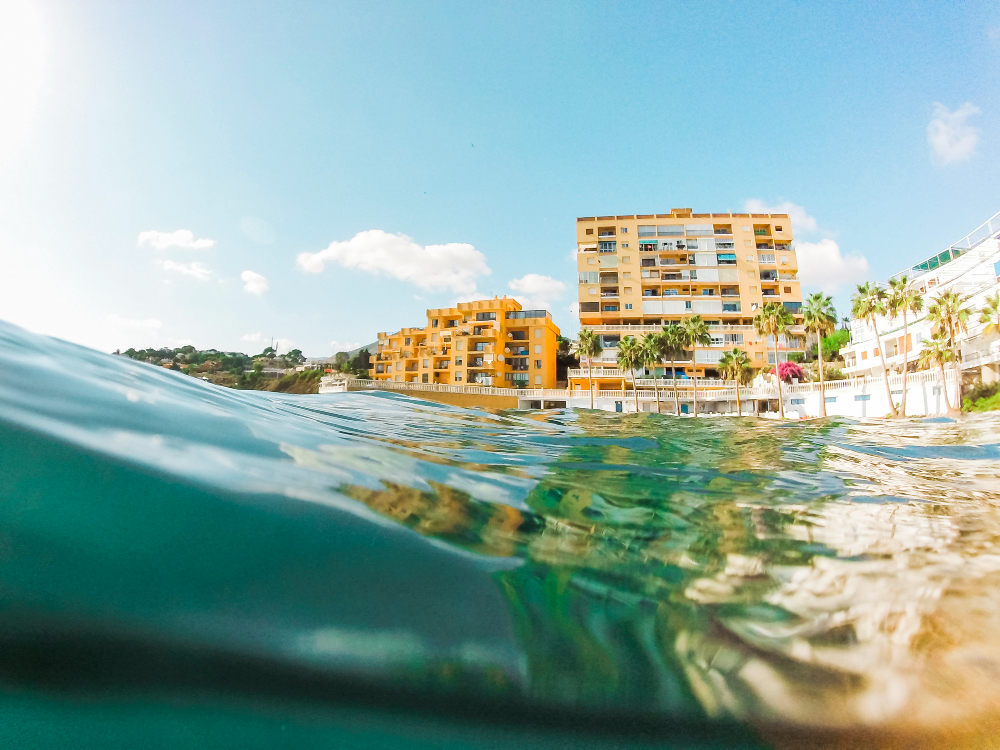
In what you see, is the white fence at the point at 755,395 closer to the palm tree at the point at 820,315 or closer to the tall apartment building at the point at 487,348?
the palm tree at the point at 820,315

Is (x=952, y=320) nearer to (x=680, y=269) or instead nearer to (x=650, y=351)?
(x=650, y=351)

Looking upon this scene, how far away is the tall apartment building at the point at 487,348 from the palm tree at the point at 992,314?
117ft

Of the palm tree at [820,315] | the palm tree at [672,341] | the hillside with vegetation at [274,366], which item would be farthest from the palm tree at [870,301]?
the hillside with vegetation at [274,366]

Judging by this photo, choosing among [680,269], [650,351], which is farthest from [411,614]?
[680,269]

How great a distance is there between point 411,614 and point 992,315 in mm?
42121

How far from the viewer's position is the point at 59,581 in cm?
102

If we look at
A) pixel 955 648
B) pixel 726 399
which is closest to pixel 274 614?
pixel 955 648

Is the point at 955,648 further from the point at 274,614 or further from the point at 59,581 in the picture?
the point at 59,581

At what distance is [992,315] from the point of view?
2919 cm

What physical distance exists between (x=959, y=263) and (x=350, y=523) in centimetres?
5531

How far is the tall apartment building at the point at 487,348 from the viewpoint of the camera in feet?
177

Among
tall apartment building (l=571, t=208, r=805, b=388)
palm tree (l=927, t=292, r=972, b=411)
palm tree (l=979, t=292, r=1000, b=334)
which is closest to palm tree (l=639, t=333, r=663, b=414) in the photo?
tall apartment building (l=571, t=208, r=805, b=388)

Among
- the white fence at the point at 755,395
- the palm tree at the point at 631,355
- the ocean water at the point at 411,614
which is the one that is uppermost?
the palm tree at the point at 631,355

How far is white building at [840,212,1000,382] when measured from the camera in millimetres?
30156
